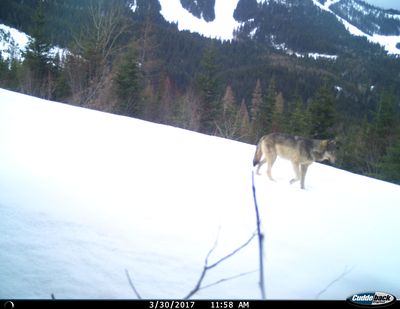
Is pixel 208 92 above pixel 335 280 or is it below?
above

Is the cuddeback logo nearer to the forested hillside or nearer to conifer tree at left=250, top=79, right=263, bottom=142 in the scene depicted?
the forested hillside

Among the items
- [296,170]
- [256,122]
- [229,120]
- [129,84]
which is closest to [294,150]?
[296,170]

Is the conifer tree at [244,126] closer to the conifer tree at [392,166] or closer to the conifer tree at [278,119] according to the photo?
the conifer tree at [278,119]

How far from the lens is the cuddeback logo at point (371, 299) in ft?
5.19

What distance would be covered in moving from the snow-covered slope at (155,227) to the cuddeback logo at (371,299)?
0.06m

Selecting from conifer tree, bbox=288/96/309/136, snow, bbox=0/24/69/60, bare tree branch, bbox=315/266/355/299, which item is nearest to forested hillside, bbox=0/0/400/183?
conifer tree, bbox=288/96/309/136

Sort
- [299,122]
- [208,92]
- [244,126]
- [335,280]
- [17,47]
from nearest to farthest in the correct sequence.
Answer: [335,280] < [299,122] < [244,126] < [17,47] < [208,92]

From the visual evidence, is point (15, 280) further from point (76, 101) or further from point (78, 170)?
point (76, 101)

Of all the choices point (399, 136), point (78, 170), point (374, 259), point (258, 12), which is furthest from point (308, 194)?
point (258, 12)

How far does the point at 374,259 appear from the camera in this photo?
7.55 ft

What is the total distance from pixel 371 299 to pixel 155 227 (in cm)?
124

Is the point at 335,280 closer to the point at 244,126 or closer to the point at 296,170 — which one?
the point at 296,170

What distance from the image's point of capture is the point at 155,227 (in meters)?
2.02

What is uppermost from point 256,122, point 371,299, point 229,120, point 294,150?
point 229,120
